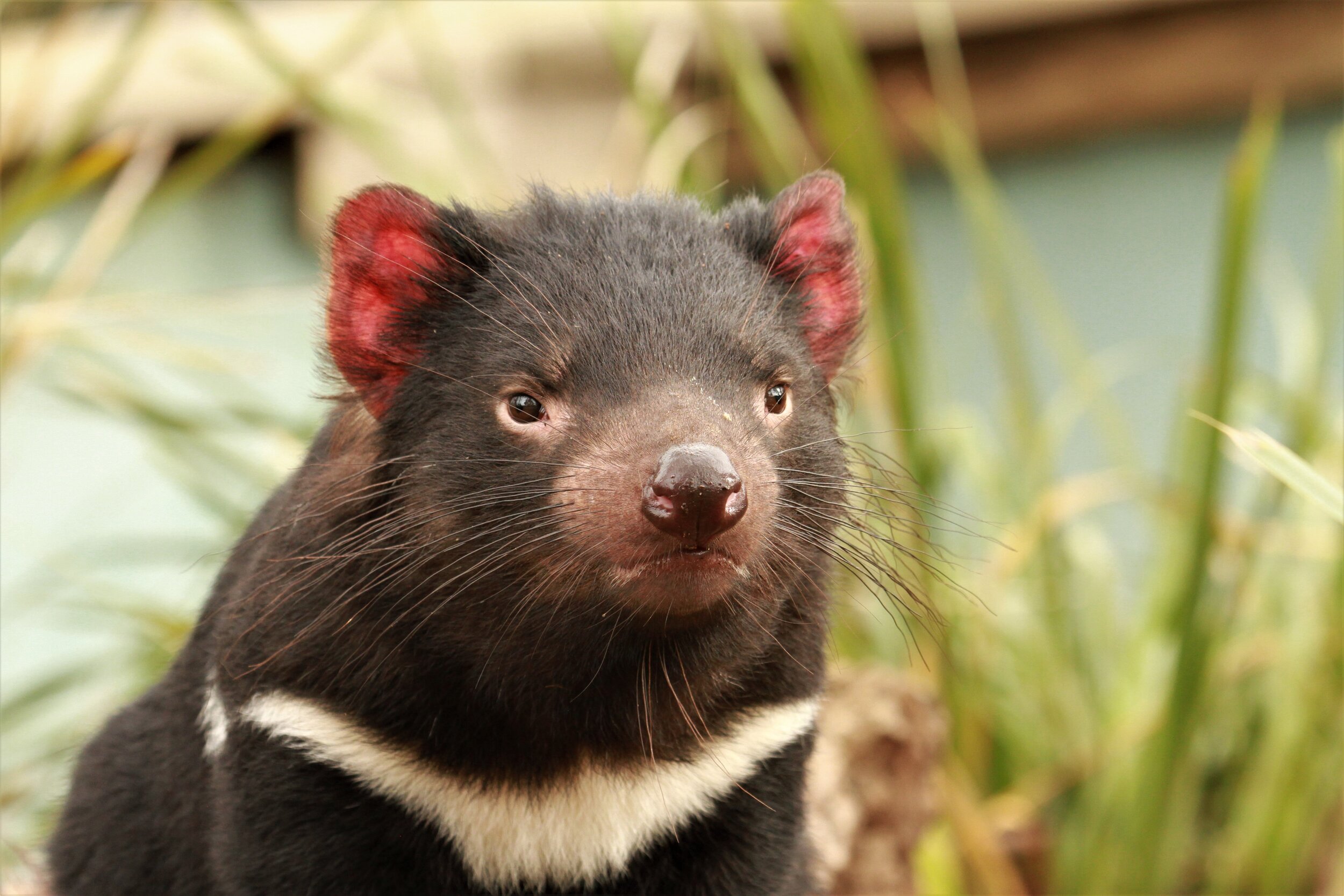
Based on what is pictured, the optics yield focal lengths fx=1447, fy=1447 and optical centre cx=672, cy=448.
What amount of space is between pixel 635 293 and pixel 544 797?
682 mm

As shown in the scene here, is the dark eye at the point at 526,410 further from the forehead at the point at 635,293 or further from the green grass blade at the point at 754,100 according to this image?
the green grass blade at the point at 754,100

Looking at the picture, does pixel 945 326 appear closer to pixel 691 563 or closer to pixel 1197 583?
pixel 1197 583

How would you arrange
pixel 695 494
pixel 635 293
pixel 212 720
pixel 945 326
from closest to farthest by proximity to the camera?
1. pixel 695 494
2. pixel 635 293
3. pixel 212 720
4. pixel 945 326

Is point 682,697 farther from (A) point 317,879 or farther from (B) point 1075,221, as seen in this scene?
(B) point 1075,221

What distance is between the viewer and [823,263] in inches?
86.2

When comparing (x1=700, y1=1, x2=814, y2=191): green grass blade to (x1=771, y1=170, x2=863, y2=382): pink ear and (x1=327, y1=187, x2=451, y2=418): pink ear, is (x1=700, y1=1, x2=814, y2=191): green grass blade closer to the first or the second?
(x1=771, y1=170, x2=863, y2=382): pink ear

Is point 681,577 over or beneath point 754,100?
beneath

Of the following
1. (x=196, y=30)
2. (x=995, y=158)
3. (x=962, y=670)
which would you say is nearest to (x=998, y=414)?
(x=995, y=158)

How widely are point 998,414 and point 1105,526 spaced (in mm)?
639

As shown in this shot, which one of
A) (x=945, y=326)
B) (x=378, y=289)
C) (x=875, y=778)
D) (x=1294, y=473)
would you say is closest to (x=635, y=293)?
(x=378, y=289)

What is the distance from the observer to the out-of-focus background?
347 cm

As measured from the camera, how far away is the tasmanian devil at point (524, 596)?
1783 millimetres

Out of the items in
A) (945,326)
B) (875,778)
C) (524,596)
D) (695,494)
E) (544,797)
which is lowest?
(875,778)

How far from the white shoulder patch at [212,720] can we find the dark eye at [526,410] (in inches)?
24.0
